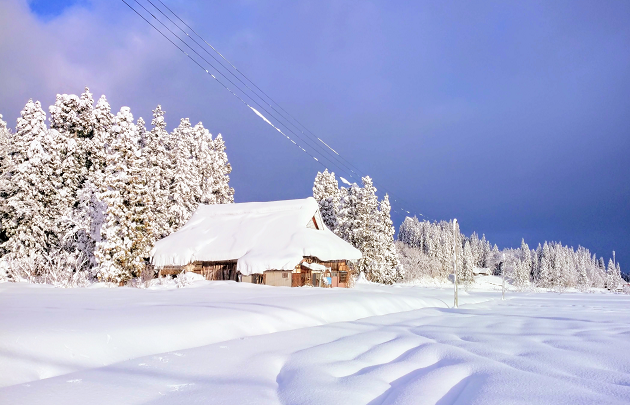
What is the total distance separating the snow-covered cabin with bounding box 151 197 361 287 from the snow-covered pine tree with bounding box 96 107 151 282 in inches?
105

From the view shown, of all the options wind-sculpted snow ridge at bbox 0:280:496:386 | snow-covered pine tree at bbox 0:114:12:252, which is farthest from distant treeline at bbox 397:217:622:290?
wind-sculpted snow ridge at bbox 0:280:496:386

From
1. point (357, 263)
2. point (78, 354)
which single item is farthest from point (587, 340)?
point (357, 263)

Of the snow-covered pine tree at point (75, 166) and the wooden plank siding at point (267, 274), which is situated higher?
the snow-covered pine tree at point (75, 166)

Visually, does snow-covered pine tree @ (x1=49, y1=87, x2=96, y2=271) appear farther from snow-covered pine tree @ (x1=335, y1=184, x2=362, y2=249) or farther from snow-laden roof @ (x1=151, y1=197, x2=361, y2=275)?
snow-covered pine tree @ (x1=335, y1=184, x2=362, y2=249)

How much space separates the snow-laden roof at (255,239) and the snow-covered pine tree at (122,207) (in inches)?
105

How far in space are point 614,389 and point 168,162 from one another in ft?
118

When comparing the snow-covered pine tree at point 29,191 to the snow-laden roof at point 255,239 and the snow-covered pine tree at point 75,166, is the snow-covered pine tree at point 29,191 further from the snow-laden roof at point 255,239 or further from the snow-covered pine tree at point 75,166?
the snow-laden roof at point 255,239

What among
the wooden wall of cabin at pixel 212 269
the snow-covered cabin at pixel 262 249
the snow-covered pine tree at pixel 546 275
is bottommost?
the snow-covered pine tree at pixel 546 275

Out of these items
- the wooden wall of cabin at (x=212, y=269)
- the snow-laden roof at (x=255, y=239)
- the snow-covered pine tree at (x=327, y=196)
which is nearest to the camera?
the snow-laden roof at (x=255, y=239)

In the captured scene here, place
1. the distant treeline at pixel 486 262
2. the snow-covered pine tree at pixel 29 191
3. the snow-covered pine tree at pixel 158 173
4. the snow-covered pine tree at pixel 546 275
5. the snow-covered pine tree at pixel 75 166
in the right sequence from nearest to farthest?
the snow-covered pine tree at pixel 29 191, the snow-covered pine tree at pixel 75 166, the snow-covered pine tree at pixel 158 173, the distant treeline at pixel 486 262, the snow-covered pine tree at pixel 546 275

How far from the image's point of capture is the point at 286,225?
27.5 m

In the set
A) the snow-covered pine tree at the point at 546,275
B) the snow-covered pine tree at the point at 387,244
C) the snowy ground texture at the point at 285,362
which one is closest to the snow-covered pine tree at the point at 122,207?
the snowy ground texture at the point at 285,362

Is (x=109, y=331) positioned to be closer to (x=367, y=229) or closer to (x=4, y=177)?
(x=4, y=177)

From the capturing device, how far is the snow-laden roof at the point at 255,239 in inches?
934
